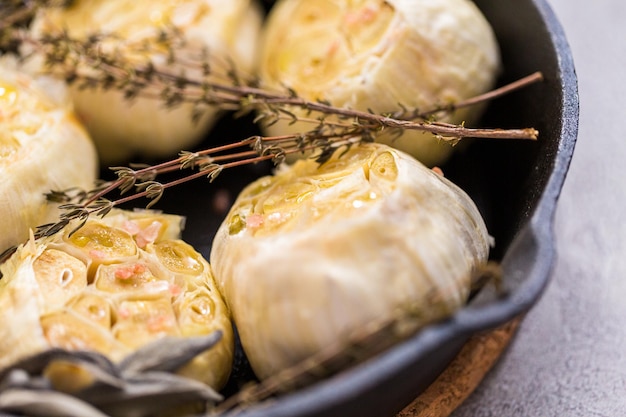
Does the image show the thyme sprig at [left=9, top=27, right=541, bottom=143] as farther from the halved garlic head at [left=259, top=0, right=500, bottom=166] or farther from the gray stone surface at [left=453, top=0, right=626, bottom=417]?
the gray stone surface at [left=453, top=0, right=626, bottom=417]

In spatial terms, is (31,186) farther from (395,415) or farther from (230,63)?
(395,415)

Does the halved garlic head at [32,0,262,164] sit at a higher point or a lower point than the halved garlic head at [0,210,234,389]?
Answer: higher

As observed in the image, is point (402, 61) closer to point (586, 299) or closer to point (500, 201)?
point (500, 201)

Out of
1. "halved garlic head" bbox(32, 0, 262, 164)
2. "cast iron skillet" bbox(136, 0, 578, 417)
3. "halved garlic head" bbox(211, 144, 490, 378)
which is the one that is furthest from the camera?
"halved garlic head" bbox(32, 0, 262, 164)

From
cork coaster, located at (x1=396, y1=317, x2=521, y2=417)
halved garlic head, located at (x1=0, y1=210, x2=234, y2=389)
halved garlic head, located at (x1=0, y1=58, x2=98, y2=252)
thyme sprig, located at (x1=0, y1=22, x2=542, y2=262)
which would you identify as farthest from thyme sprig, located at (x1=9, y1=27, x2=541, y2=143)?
cork coaster, located at (x1=396, y1=317, x2=521, y2=417)

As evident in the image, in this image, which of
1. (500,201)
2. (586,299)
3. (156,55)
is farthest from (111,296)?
(586,299)

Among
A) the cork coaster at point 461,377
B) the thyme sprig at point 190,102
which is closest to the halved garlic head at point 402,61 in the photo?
the thyme sprig at point 190,102

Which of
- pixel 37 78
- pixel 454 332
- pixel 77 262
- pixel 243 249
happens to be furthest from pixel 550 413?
pixel 37 78
